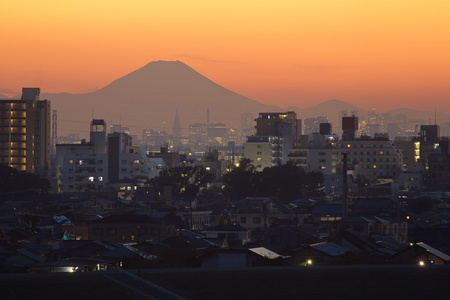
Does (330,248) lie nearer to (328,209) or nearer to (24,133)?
(328,209)

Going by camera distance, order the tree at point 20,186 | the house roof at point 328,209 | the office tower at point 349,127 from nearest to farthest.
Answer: the house roof at point 328,209, the tree at point 20,186, the office tower at point 349,127

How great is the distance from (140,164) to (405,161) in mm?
51841

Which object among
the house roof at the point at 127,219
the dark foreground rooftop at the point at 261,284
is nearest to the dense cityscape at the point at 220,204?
the house roof at the point at 127,219

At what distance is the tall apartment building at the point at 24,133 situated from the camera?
103 metres

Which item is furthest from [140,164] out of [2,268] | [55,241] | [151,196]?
[2,268]

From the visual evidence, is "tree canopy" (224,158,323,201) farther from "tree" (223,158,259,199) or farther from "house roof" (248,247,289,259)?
"house roof" (248,247,289,259)

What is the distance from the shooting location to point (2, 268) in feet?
103

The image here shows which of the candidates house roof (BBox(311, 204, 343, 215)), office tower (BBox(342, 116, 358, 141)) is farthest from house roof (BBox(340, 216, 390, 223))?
office tower (BBox(342, 116, 358, 141))

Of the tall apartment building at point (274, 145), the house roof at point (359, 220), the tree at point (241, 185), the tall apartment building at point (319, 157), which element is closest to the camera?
the house roof at point (359, 220)

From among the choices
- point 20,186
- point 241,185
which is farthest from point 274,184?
point 20,186

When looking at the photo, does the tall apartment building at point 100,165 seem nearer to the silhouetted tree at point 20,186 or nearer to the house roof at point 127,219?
the silhouetted tree at point 20,186

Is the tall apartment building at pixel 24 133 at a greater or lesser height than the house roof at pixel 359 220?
greater

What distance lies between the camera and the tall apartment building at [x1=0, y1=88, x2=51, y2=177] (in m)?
103

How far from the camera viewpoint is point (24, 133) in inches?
4060
